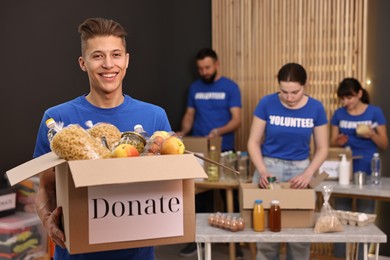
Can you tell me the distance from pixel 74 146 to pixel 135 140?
172mm

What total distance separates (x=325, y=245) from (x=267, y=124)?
199cm

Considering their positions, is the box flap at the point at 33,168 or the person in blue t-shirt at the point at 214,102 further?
the person in blue t-shirt at the point at 214,102

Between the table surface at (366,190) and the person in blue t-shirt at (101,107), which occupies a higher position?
the person in blue t-shirt at (101,107)

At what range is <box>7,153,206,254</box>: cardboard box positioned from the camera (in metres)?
1.34

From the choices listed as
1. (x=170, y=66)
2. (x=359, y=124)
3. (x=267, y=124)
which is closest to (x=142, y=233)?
(x=267, y=124)

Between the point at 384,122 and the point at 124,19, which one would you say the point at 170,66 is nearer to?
the point at 124,19

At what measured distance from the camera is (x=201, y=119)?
5.41 m

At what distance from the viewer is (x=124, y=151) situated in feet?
4.52

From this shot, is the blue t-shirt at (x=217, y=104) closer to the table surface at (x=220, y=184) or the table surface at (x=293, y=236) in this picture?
the table surface at (x=220, y=184)

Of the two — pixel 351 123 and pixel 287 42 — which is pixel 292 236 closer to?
pixel 351 123

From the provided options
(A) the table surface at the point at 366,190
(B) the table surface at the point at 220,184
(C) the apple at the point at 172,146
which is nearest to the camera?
(C) the apple at the point at 172,146

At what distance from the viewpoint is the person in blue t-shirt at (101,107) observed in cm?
167

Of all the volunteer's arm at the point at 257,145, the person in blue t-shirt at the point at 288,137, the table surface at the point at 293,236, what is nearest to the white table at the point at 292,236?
the table surface at the point at 293,236

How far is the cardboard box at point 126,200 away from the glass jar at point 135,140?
97mm
